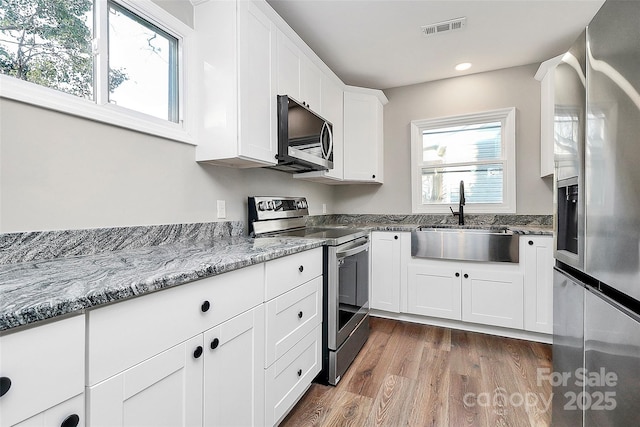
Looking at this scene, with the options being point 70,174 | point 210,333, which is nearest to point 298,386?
point 210,333

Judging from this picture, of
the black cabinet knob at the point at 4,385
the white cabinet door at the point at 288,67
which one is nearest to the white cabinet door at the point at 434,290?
the white cabinet door at the point at 288,67

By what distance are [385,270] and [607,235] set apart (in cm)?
199

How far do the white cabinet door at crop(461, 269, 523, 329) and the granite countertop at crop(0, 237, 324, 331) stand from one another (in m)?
1.92

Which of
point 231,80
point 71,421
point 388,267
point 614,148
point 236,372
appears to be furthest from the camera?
point 388,267

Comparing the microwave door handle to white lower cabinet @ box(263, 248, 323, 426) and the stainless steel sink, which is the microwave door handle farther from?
the stainless steel sink

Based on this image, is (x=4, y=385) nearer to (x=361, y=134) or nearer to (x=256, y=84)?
(x=256, y=84)

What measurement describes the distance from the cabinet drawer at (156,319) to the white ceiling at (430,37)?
198 cm

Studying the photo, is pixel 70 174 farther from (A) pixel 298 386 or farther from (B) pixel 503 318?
(B) pixel 503 318

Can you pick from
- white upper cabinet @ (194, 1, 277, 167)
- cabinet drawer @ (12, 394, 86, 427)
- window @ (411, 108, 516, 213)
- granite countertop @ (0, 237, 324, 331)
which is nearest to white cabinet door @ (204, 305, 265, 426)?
granite countertop @ (0, 237, 324, 331)

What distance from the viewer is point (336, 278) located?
5.88 feet

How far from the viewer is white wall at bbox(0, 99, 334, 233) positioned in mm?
993

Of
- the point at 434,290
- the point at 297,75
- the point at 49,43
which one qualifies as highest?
the point at 297,75

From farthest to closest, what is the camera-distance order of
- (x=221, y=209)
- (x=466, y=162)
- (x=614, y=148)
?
(x=466, y=162) → (x=221, y=209) → (x=614, y=148)

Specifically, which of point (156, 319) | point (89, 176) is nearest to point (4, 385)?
point (156, 319)
